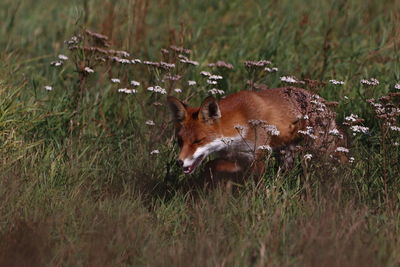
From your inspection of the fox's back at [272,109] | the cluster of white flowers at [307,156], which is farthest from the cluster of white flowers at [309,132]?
the fox's back at [272,109]

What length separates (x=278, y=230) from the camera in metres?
5.62

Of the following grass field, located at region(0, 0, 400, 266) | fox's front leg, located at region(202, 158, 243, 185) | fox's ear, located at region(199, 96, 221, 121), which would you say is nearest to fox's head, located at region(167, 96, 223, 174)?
fox's ear, located at region(199, 96, 221, 121)

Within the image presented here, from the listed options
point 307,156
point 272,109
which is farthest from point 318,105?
point 272,109

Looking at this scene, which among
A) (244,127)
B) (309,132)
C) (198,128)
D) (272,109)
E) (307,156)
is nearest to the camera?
(307,156)

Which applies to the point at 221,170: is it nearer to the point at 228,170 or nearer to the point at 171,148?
the point at 228,170

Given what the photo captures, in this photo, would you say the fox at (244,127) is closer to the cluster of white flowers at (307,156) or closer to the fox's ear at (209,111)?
the fox's ear at (209,111)

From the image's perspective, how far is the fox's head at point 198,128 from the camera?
273 inches

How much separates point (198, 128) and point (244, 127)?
432 mm

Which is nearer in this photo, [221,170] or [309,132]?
[309,132]

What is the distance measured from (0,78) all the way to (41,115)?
2.94 ft

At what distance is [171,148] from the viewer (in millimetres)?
7367

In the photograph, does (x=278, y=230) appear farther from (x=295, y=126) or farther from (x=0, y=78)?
(x=0, y=78)

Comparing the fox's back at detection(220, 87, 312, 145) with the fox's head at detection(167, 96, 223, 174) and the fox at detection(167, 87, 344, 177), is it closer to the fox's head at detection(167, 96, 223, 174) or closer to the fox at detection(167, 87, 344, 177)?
the fox at detection(167, 87, 344, 177)

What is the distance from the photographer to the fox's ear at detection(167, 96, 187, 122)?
710 centimetres
